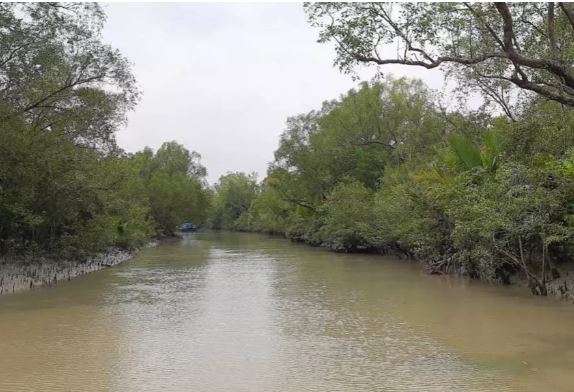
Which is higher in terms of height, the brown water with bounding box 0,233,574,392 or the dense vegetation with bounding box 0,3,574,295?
the dense vegetation with bounding box 0,3,574,295

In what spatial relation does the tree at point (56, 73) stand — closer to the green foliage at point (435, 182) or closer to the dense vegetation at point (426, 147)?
the dense vegetation at point (426, 147)

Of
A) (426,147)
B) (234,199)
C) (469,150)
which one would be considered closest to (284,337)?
(469,150)

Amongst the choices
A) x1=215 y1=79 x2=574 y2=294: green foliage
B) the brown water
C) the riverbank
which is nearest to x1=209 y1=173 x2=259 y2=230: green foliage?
x1=215 y1=79 x2=574 y2=294: green foliage

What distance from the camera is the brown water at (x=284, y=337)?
292 inches

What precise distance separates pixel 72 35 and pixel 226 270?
417 inches

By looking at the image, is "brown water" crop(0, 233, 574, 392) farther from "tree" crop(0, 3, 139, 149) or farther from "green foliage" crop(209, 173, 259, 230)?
"green foliage" crop(209, 173, 259, 230)

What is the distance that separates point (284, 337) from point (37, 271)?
11302 millimetres

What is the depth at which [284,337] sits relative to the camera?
32.9ft

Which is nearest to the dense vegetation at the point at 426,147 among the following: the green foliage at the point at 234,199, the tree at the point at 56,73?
the tree at the point at 56,73

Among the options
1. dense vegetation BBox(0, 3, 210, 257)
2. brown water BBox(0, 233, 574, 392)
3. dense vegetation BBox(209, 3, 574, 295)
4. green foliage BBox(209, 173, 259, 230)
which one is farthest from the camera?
green foliage BBox(209, 173, 259, 230)

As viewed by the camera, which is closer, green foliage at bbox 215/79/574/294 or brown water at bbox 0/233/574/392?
brown water at bbox 0/233/574/392

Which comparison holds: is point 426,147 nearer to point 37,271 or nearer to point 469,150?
point 469,150

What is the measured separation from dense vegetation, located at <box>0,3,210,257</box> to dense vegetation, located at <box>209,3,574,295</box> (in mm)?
8410

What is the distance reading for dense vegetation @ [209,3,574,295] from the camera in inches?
423
